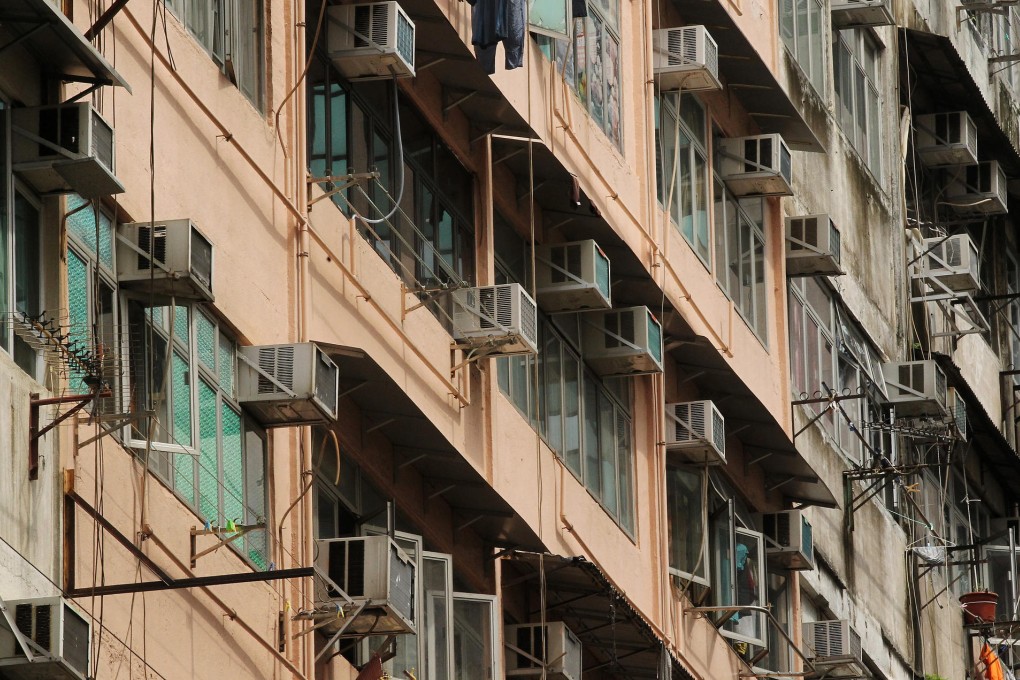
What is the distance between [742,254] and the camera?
26.6 m

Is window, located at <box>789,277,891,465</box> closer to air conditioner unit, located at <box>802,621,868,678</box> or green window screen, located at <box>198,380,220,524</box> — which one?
air conditioner unit, located at <box>802,621,868,678</box>

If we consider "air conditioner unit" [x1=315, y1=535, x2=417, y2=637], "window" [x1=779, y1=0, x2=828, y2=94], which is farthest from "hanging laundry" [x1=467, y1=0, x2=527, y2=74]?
"window" [x1=779, y1=0, x2=828, y2=94]

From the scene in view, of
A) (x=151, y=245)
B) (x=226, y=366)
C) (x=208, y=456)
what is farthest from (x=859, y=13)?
(x=151, y=245)

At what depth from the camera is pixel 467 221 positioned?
64.5 feet

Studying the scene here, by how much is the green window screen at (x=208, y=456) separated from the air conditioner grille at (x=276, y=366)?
0.40 metres

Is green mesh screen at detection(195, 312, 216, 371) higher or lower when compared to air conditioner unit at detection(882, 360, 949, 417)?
lower

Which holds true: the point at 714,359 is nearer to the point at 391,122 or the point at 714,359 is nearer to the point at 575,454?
the point at 575,454

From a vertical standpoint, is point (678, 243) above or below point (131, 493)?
above

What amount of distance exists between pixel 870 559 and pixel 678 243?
856cm

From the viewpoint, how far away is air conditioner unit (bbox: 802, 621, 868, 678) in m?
27.4

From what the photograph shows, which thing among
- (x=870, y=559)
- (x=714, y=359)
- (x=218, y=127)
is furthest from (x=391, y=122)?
(x=870, y=559)

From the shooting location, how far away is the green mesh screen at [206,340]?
14273 millimetres

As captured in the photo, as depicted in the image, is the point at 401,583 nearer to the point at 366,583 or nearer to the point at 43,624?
the point at 366,583

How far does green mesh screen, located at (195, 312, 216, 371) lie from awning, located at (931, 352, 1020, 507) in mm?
21245
